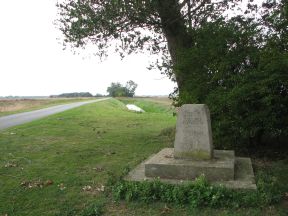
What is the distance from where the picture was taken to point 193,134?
7.28 m

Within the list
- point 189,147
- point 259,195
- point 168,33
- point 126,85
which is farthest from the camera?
point 126,85

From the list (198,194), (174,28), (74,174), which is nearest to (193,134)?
(198,194)

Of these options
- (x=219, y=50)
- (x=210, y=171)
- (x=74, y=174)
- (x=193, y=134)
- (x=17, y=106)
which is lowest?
(x=74, y=174)

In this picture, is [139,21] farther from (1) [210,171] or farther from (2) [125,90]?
(2) [125,90]

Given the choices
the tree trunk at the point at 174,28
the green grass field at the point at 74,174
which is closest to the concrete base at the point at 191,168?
the green grass field at the point at 74,174

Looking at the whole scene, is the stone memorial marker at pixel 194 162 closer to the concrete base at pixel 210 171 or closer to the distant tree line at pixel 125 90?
the concrete base at pixel 210 171

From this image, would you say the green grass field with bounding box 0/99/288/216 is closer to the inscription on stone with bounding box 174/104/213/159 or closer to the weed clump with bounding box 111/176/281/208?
the weed clump with bounding box 111/176/281/208

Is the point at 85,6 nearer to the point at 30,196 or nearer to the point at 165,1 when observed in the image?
the point at 165,1

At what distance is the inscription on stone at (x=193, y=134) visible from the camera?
23.6 ft

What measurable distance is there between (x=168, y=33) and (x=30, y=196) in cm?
839

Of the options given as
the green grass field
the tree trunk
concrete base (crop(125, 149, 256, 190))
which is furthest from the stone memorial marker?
the tree trunk

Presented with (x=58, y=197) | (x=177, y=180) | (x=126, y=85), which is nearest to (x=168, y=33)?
(x=177, y=180)

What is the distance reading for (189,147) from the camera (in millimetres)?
7273

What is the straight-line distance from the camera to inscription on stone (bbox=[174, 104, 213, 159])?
719 cm
